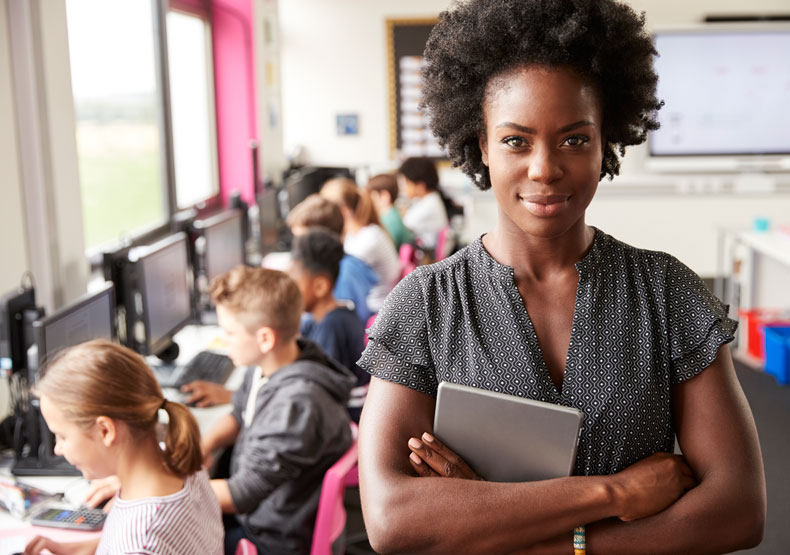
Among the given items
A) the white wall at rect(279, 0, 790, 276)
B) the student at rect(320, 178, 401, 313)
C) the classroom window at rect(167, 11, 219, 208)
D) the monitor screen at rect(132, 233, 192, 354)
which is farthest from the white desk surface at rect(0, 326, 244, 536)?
the white wall at rect(279, 0, 790, 276)

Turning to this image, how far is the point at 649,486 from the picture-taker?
3.52 ft

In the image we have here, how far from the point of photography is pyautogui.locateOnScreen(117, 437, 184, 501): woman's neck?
164 cm

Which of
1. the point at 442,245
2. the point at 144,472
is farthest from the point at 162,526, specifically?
the point at 442,245

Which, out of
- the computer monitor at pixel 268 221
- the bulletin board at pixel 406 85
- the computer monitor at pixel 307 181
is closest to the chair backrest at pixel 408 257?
the computer monitor at pixel 268 221

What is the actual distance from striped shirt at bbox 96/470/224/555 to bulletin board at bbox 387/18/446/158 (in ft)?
22.3

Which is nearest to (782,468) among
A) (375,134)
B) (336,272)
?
(336,272)

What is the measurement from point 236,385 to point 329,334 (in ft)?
1.22

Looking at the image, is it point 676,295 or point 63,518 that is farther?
point 63,518

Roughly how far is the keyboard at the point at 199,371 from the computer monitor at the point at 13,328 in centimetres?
71

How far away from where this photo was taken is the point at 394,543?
1.10 m

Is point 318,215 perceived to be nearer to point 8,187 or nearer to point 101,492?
point 8,187

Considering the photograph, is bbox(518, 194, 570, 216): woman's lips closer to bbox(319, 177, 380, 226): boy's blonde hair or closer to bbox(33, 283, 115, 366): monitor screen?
bbox(33, 283, 115, 366): monitor screen

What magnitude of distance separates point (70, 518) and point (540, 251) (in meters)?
1.34

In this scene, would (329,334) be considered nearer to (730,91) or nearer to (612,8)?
(612,8)
